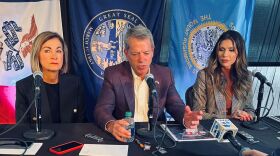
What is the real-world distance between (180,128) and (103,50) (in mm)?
1764

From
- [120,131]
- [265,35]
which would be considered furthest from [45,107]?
[265,35]

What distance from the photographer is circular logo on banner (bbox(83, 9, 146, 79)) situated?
3.51m

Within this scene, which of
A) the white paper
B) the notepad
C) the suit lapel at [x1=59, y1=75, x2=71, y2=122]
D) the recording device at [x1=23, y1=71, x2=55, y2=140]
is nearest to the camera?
the white paper

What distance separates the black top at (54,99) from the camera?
2625 millimetres

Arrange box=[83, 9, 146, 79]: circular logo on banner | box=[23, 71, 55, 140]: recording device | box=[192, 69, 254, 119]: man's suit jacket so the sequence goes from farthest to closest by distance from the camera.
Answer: box=[83, 9, 146, 79]: circular logo on banner, box=[192, 69, 254, 119]: man's suit jacket, box=[23, 71, 55, 140]: recording device

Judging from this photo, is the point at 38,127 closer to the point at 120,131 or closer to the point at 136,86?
the point at 120,131

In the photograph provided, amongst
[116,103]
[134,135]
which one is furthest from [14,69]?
[134,135]

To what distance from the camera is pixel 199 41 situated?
3.86m

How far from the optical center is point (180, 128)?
2.13m

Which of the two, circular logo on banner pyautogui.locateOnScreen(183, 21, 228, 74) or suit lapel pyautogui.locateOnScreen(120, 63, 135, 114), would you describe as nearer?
→ suit lapel pyautogui.locateOnScreen(120, 63, 135, 114)

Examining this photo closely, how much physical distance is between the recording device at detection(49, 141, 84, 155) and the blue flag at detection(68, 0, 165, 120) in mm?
1863

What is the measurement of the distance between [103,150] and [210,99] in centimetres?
149

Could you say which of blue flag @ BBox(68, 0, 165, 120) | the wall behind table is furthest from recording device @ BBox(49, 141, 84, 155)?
the wall behind table

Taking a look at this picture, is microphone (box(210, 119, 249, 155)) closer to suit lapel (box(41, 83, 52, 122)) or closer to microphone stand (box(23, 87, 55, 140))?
microphone stand (box(23, 87, 55, 140))
